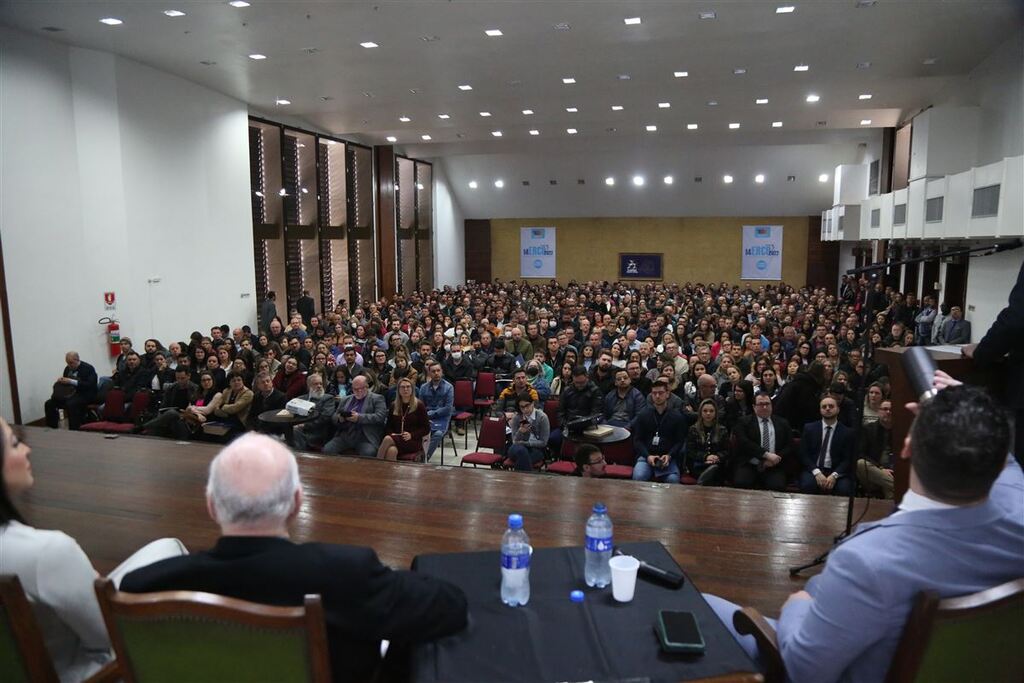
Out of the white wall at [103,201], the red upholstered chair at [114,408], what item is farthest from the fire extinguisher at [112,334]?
the red upholstered chair at [114,408]

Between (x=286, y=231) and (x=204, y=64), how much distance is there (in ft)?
15.8

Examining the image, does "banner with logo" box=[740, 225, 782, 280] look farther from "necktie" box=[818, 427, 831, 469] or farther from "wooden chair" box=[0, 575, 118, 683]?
"wooden chair" box=[0, 575, 118, 683]

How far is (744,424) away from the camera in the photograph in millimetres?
5250

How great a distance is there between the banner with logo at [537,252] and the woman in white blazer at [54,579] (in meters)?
22.6

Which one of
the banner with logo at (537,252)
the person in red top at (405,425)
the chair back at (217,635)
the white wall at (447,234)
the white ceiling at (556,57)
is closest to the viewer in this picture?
the chair back at (217,635)

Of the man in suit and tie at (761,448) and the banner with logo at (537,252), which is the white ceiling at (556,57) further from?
the banner with logo at (537,252)

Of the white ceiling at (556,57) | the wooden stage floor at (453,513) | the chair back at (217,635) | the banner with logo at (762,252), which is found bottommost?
the wooden stage floor at (453,513)

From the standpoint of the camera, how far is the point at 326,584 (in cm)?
156

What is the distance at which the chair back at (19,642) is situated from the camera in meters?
1.62

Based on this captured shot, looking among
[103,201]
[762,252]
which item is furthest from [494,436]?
[762,252]

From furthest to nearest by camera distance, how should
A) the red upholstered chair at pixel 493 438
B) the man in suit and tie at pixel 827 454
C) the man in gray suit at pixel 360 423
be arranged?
1. the man in gray suit at pixel 360 423
2. the red upholstered chair at pixel 493 438
3. the man in suit and tie at pixel 827 454

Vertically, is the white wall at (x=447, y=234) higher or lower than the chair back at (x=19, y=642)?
higher

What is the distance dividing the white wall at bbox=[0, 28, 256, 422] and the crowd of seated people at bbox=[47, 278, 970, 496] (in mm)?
908

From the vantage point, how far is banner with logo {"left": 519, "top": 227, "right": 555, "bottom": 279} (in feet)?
79.4
